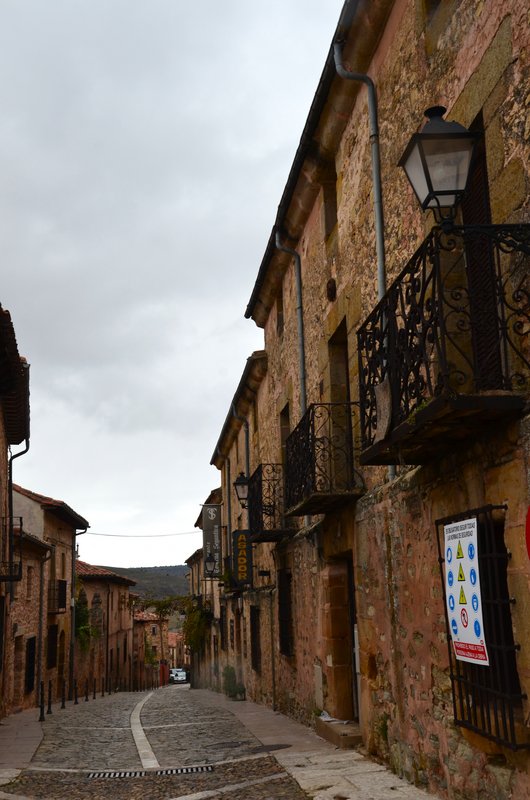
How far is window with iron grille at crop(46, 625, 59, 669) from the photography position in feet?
85.0

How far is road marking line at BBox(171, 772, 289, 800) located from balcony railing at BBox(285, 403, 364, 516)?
280 cm

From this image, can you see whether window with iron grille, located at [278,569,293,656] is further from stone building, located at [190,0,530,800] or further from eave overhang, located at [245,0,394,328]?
eave overhang, located at [245,0,394,328]

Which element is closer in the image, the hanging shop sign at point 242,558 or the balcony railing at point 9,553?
the balcony railing at point 9,553

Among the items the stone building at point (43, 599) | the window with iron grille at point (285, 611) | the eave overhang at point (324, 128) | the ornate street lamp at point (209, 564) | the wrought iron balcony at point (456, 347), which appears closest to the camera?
the wrought iron balcony at point (456, 347)

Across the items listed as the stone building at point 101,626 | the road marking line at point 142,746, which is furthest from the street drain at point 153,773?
the stone building at point 101,626

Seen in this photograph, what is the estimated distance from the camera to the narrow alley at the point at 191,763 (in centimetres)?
705

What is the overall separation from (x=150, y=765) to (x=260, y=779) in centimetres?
208

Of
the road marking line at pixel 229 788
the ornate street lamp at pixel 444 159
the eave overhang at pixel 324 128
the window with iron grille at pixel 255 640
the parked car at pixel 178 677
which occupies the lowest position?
the parked car at pixel 178 677

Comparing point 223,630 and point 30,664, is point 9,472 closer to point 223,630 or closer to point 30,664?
point 30,664

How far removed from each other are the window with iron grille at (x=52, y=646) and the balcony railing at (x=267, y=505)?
1397 cm

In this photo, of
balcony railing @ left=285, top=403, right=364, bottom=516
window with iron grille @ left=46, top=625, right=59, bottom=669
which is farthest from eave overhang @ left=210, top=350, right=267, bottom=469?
window with iron grille @ left=46, top=625, right=59, bottom=669

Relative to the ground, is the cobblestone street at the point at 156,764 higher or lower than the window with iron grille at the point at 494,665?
lower

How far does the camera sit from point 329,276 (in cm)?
1018

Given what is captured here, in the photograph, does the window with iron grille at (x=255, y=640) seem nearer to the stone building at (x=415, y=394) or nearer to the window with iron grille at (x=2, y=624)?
the stone building at (x=415, y=394)
